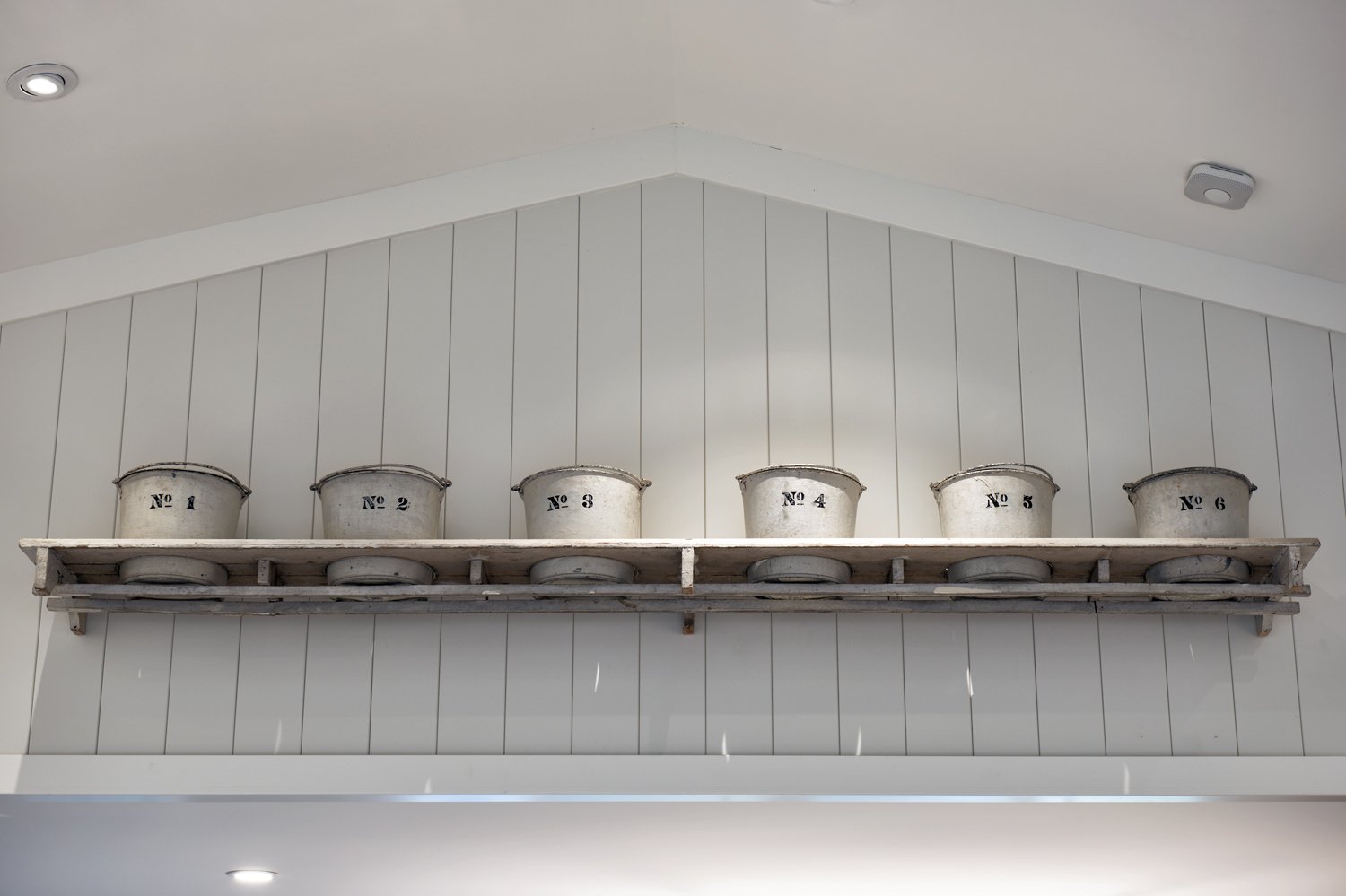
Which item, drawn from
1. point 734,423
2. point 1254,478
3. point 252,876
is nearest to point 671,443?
point 734,423

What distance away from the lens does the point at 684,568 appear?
404 cm

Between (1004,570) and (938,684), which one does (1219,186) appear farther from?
(938,684)

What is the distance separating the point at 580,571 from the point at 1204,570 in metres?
1.67

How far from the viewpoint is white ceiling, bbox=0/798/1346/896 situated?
4391 millimetres

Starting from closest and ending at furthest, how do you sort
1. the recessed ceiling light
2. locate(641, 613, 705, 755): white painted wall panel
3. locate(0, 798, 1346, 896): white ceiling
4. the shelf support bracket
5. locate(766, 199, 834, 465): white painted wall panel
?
the recessed ceiling light < the shelf support bracket < locate(641, 613, 705, 755): white painted wall panel < locate(0, 798, 1346, 896): white ceiling < locate(766, 199, 834, 465): white painted wall panel

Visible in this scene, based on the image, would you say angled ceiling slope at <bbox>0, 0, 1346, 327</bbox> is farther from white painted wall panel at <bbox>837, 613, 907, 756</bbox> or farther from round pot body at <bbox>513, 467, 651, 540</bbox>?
white painted wall panel at <bbox>837, 613, 907, 756</bbox>

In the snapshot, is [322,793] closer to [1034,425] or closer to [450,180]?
[450,180]

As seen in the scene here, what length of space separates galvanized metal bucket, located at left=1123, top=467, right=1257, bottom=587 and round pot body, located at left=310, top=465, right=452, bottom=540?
78.1 inches

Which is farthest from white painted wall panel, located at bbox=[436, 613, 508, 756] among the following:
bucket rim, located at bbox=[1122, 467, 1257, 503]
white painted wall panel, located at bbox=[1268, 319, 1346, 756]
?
white painted wall panel, located at bbox=[1268, 319, 1346, 756]

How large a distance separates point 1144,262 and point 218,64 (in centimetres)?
276

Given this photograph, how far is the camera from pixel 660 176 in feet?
15.9

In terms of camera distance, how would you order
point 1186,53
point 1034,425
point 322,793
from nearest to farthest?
point 1186,53 < point 322,793 < point 1034,425

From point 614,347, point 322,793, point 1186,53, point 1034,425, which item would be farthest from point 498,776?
point 1186,53

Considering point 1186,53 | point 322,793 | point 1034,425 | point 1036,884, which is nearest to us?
point 1186,53
